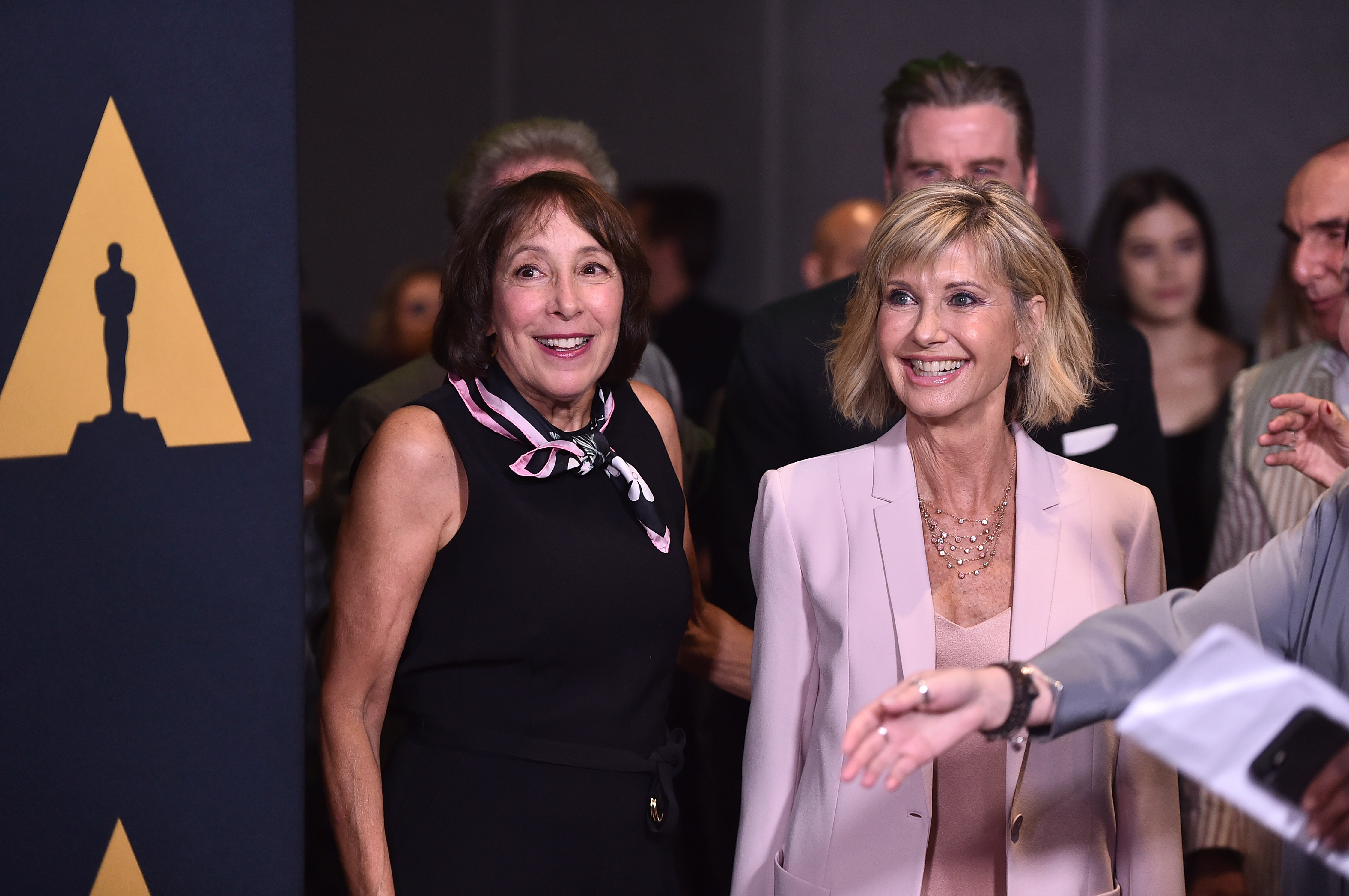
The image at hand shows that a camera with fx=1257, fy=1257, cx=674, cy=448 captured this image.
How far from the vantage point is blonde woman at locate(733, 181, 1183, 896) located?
185 cm

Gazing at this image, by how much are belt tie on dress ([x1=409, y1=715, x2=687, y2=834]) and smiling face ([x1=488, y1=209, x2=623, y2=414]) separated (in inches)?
21.0

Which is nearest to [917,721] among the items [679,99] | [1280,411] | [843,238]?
[1280,411]

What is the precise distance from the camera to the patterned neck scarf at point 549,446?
1966mm

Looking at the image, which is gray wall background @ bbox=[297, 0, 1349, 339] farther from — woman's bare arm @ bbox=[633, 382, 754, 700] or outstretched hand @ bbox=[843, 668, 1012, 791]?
outstretched hand @ bbox=[843, 668, 1012, 791]

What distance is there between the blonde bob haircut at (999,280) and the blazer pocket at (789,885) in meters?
0.73

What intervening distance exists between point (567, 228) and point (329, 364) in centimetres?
351

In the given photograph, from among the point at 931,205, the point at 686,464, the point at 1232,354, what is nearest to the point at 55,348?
the point at 931,205

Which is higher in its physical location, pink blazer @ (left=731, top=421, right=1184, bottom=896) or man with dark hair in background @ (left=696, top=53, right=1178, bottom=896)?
man with dark hair in background @ (left=696, top=53, right=1178, bottom=896)

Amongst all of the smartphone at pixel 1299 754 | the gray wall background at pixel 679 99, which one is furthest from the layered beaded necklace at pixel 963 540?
the gray wall background at pixel 679 99

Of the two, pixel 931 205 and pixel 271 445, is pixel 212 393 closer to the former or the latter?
pixel 271 445

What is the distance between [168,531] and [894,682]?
1.04 metres

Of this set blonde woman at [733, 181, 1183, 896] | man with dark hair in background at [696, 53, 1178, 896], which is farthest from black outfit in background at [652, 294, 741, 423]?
blonde woman at [733, 181, 1183, 896]

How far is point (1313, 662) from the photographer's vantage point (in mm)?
1584

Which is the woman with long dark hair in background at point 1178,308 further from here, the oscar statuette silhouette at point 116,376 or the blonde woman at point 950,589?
the oscar statuette silhouette at point 116,376
